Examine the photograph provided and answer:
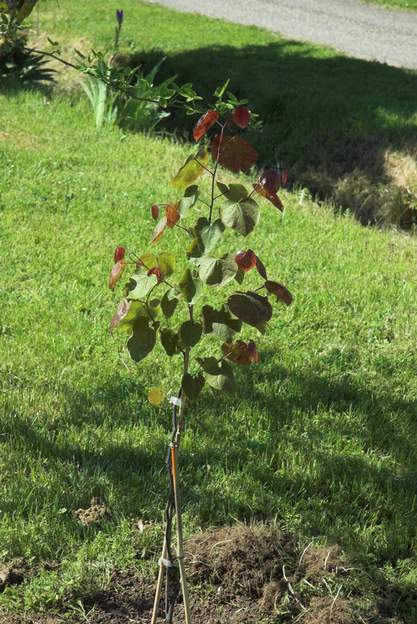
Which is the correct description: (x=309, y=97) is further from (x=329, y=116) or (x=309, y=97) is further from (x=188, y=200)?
(x=188, y=200)

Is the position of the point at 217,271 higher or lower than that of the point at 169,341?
higher

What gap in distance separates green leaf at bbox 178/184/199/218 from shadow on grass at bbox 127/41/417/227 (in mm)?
Result: 5463

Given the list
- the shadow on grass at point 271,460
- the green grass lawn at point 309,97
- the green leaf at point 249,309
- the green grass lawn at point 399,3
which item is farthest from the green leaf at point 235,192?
the green grass lawn at point 399,3

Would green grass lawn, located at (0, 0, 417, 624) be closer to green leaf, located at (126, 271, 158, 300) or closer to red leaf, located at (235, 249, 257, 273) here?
green leaf, located at (126, 271, 158, 300)

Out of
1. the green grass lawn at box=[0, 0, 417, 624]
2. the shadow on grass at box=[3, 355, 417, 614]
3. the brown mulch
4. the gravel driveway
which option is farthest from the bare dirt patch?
the brown mulch

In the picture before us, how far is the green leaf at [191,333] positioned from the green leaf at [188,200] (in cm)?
30

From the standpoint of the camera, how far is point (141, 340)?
2.52 metres

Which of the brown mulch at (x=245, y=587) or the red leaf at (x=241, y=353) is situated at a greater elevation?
the red leaf at (x=241, y=353)

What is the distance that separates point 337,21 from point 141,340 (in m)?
12.7

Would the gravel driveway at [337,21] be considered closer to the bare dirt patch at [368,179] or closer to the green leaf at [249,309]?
the bare dirt patch at [368,179]

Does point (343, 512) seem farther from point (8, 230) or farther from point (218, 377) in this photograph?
point (8, 230)

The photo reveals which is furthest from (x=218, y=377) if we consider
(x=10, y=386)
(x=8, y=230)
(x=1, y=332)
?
(x=8, y=230)

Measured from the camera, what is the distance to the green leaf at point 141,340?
8.23 feet

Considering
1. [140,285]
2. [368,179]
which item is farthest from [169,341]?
[368,179]
